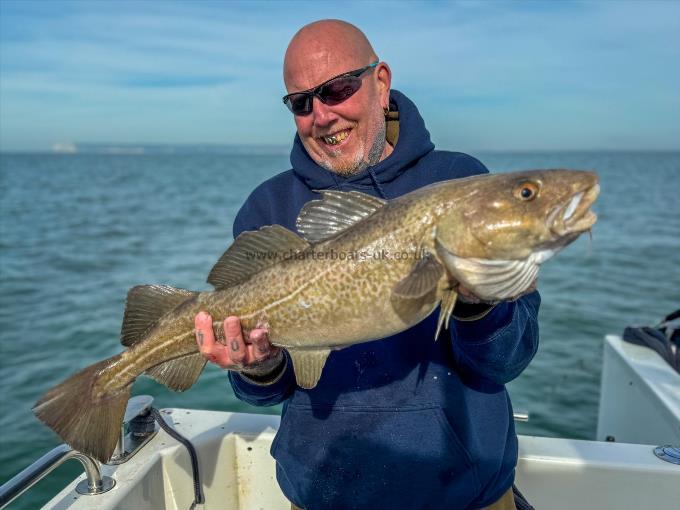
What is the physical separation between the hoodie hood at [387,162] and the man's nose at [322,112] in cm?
30

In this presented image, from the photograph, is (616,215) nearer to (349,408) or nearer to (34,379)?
(34,379)

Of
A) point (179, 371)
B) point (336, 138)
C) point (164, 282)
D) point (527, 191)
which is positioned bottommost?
point (164, 282)

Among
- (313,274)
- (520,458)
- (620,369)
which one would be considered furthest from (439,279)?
(620,369)

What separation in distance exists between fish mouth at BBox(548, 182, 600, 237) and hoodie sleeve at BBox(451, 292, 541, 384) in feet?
1.67

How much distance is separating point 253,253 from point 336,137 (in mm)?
1116

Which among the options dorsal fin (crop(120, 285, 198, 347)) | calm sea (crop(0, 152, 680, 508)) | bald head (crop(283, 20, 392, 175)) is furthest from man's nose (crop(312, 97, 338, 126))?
calm sea (crop(0, 152, 680, 508))

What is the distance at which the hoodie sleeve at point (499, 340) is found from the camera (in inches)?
108

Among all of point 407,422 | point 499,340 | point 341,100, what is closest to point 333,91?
point 341,100

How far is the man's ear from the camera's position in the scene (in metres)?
3.78

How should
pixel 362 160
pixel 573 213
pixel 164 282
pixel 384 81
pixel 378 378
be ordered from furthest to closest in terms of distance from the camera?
1. pixel 164 282
2. pixel 384 81
3. pixel 362 160
4. pixel 378 378
5. pixel 573 213

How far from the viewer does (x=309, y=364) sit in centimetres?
290

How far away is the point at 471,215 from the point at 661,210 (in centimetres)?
3463

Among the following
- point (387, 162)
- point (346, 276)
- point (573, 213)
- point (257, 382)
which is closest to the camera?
point (573, 213)

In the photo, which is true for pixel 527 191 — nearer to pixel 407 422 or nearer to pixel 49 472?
pixel 407 422
